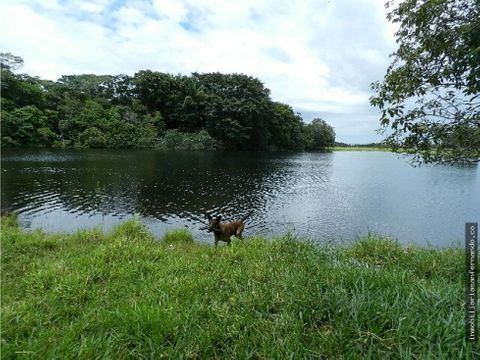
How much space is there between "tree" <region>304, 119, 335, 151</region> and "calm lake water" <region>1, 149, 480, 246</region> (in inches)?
3029

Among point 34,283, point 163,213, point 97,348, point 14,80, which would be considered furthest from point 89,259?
point 14,80

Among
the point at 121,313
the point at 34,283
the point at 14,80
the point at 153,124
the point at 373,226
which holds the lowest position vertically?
the point at 373,226

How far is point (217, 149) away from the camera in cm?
6981

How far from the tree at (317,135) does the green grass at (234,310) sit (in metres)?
102

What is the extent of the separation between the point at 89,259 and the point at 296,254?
11.8 feet

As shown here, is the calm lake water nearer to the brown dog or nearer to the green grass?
Result: the brown dog

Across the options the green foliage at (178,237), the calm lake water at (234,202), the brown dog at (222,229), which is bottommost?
the calm lake water at (234,202)

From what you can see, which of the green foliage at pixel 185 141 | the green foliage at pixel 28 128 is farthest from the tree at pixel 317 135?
the green foliage at pixel 28 128

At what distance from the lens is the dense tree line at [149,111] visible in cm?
5572

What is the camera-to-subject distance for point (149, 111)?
71188 millimetres

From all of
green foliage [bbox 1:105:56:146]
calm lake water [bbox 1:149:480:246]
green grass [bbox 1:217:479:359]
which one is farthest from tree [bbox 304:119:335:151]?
green grass [bbox 1:217:479:359]

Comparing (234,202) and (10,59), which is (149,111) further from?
(234,202)

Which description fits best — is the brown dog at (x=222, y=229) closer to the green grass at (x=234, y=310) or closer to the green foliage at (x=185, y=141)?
the green grass at (x=234, y=310)

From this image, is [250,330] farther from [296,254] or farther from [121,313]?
[296,254]
